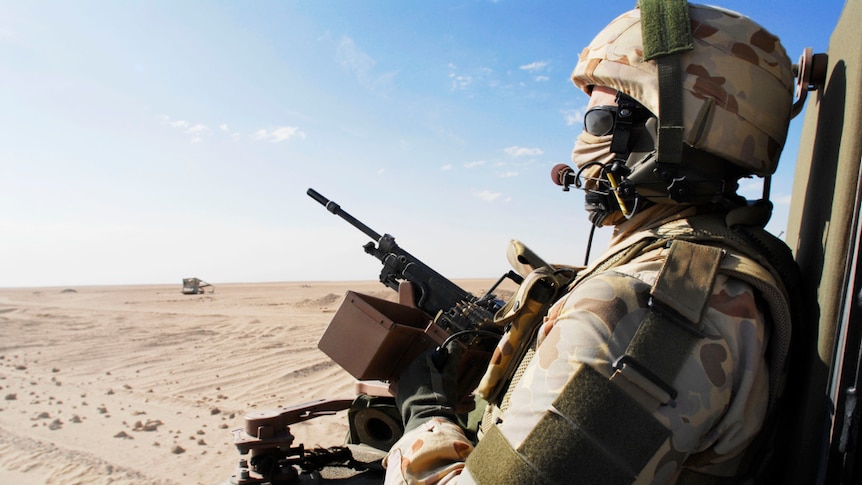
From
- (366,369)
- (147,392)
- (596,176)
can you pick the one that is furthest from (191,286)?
(596,176)

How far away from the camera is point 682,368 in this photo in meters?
1.39

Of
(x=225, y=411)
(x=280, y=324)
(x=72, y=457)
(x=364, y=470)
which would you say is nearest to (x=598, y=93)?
(x=364, y=470)

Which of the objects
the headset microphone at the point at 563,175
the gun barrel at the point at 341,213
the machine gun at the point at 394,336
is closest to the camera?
the headset microphone at the point at 563,175

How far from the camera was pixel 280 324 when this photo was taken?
15797mm

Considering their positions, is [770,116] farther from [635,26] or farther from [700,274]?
[700,274]

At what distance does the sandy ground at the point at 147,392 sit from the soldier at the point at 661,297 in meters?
2.28

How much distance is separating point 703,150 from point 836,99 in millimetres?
380

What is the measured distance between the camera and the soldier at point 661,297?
4.52 feet

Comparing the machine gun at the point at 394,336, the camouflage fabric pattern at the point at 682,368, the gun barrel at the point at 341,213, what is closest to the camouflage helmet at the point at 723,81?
the camouflage fabric pattern at the point at 682,368

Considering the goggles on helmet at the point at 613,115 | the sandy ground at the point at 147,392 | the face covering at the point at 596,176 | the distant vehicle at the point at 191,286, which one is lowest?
the sandy ground at the point at 147,392

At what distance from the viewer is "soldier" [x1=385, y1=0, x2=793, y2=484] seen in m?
1.38

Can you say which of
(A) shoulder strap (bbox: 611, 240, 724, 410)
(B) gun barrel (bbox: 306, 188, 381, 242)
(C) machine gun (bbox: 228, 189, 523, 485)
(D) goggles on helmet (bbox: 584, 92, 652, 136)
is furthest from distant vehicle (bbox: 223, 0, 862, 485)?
(B) gun barrel (bbox: 306, 188, 381, 242)

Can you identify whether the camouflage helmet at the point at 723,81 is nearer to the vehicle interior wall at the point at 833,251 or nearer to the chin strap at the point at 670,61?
the chin strap at the point at 670,61

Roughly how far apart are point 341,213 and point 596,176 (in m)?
4.59
